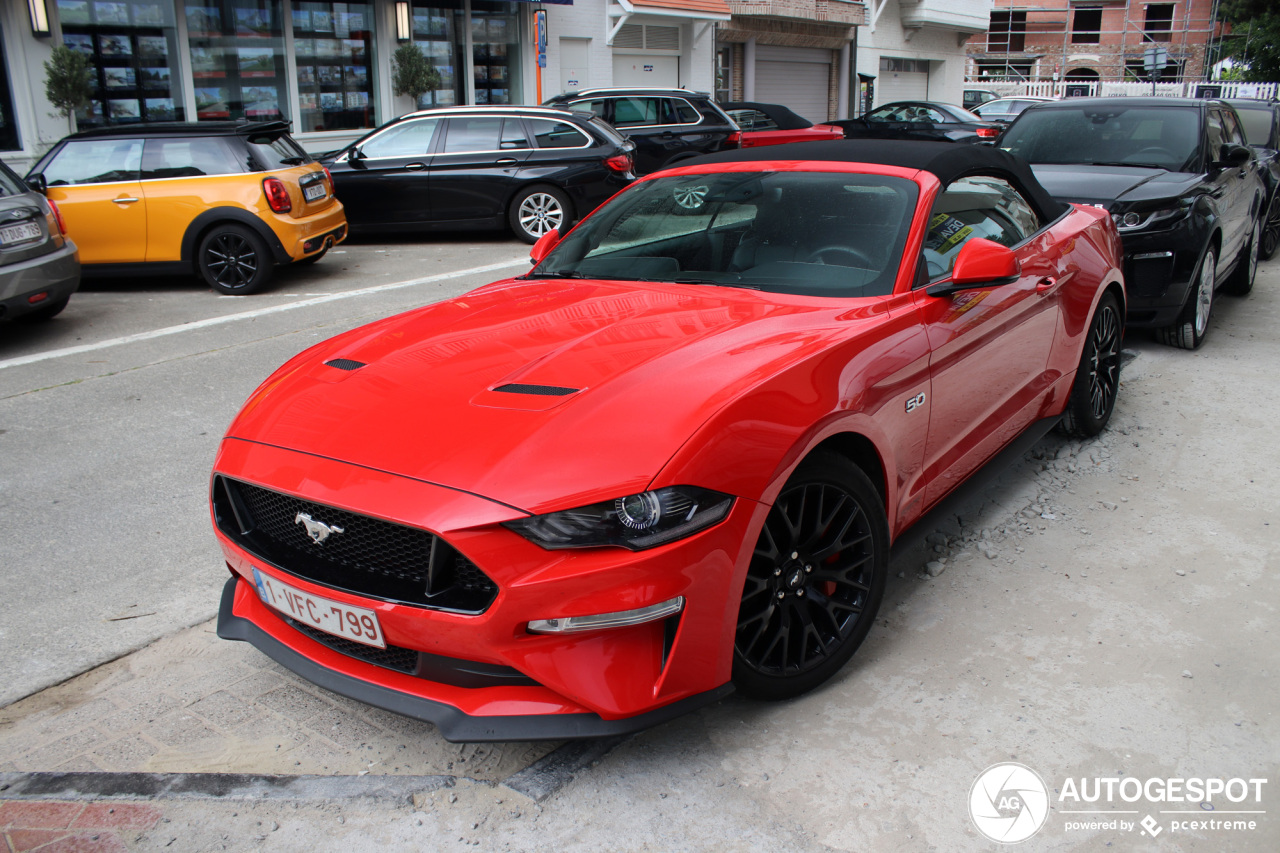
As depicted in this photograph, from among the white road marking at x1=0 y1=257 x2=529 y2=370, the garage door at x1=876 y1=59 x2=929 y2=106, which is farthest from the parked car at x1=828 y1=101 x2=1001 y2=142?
the white road marking at x1=0 y1=257 x2=529 y2=370

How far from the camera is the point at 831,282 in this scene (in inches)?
133

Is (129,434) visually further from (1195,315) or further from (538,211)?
(538,211)

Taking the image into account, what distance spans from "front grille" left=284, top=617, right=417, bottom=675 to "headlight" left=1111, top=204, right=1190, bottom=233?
5702 mm

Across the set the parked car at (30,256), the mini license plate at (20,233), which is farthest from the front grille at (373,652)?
the mini license plate at (20,233)

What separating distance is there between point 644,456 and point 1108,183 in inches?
231

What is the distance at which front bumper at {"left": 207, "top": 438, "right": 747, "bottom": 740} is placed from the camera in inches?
90.2

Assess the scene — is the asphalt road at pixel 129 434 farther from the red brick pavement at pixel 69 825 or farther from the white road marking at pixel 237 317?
the red brick pavement at pixel 69 825

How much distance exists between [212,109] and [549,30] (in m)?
7.51

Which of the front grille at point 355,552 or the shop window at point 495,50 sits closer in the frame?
the front grille at point 355,552

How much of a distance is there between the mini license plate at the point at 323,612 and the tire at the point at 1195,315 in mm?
6078

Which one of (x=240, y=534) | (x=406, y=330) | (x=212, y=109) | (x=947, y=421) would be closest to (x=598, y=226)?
(x=406, y=330)

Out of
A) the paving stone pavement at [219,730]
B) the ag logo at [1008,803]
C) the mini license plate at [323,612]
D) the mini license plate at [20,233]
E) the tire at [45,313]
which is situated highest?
the mini license plate at [20,233]

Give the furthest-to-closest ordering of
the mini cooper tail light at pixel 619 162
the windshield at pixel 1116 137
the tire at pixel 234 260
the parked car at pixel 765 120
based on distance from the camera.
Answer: the parked car at pixel 765 120 → the mini cooper tail light at pixel 619 162 → the tire at pixel 234 260 → the windshield at pixel 1116 137

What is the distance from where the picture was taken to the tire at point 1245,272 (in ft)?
27.7
